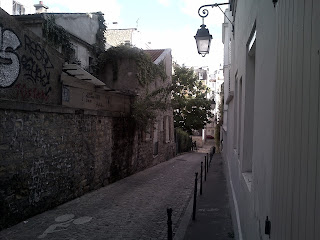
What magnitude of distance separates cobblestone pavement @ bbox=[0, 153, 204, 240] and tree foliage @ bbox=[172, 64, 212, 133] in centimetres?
2049

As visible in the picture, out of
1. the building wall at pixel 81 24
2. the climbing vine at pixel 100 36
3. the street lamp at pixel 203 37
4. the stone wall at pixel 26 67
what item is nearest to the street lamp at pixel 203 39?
the street lamp at pixel 203 37

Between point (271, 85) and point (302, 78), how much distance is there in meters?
1.04

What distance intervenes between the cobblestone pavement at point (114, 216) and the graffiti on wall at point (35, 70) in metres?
2.84

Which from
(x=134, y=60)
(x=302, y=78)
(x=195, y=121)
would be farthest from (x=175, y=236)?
(x=195, y=121)

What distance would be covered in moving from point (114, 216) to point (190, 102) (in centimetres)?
2476

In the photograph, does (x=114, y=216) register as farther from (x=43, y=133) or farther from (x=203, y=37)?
(x=203, y=37)

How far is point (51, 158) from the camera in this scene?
26.2 feet

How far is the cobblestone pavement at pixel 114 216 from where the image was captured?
20.7 feet

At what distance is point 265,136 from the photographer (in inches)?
108

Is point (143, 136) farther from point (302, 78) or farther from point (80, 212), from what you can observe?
point (302, 78)

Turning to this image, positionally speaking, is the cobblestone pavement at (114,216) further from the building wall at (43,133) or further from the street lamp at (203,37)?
the street lamp at (203,37)

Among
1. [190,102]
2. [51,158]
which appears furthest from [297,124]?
[190,102]

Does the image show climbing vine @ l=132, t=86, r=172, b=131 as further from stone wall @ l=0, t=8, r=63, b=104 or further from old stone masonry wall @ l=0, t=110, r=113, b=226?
stone wall @ l=0, t=8, r=63, b=104

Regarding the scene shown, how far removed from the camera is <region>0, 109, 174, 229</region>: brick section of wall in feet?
21.2
